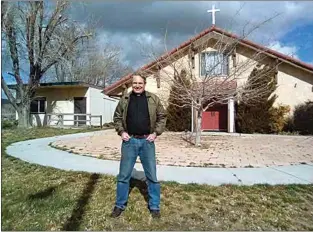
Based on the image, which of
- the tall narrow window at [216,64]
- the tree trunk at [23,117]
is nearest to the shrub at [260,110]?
the tall narrow window at [216,64]

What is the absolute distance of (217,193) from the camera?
5133mm

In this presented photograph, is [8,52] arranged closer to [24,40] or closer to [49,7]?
[24,40]

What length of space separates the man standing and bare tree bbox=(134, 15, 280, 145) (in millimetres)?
5659

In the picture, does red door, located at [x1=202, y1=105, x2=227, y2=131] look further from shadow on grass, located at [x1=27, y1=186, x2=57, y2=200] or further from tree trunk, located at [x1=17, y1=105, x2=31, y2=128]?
shadow on grass, located at [x1=27, y1=186, x2=57, y2=200]

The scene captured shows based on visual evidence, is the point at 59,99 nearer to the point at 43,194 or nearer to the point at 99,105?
the point at 99,105

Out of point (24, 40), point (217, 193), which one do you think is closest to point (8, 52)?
point (24, 40)

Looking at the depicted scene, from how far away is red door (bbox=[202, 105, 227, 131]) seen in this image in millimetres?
19391

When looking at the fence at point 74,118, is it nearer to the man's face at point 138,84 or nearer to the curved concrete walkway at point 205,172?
the curved concrete walkway at point 205,172

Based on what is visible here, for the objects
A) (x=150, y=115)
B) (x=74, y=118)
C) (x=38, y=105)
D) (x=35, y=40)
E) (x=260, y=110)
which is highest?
(x=35, y=40)

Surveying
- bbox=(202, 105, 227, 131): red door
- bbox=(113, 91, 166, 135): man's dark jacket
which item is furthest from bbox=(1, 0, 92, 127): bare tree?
bbox=(113, 91, 166, 135): man's dark jacket

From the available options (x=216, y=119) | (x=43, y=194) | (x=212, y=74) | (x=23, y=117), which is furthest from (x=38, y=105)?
(x=43, y=194)

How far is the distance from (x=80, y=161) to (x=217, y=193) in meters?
4.17

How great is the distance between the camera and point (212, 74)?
11648 millimetres

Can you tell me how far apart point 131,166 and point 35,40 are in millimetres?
18976
